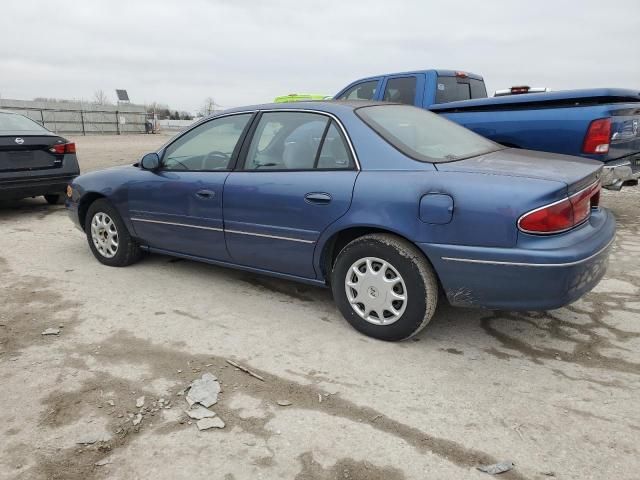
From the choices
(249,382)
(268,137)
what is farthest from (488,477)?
(268,137)

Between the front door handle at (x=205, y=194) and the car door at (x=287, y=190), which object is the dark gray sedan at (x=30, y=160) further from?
the car door at (x=287, y=190)

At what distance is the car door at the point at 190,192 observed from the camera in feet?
13.0

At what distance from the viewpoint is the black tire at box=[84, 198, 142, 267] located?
4.72 meters

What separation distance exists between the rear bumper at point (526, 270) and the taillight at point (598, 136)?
2.63 meters

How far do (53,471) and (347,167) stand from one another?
2.26 meters

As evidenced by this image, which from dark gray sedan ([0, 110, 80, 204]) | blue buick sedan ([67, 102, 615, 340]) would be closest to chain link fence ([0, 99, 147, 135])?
dark gray sedan ([0, 110, 80, 204])

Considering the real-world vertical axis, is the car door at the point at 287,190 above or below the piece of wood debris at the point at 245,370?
above

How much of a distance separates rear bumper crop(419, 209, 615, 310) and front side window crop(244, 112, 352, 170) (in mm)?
927

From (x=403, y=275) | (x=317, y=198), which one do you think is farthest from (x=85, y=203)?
(x=403, y=275)

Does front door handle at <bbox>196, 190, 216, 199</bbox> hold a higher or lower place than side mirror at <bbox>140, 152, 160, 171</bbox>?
lower

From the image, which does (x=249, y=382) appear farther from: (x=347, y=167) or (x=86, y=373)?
(x=347, y=167)

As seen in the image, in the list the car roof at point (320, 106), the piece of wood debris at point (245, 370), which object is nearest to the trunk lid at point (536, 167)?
the car roof at point (320, 106)

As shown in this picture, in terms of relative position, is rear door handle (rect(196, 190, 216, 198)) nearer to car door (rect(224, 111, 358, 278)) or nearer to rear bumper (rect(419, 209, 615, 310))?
car door (rect(224, 111, 358, 278))

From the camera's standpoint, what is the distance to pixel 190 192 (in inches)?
160
